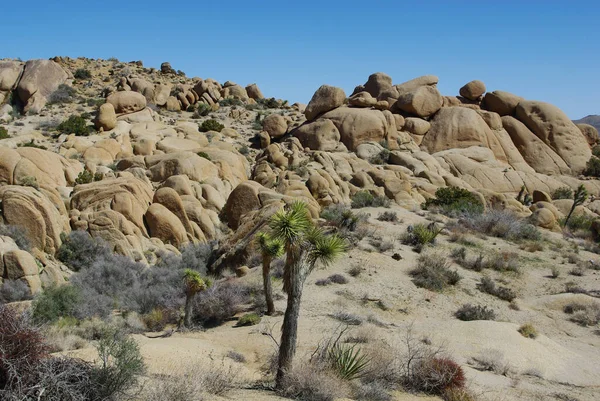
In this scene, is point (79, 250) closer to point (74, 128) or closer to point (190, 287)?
point (190, 287)

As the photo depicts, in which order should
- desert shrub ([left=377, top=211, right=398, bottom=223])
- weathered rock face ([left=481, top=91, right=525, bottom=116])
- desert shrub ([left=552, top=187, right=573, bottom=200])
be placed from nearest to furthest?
desert shrub ([left=377, top=211, right=398, bottom=223]), desert shrub ([left=552, top=187, right=573, bottom=200]), weathered rock face ([left=481, top=91, right=525, bottom=116])

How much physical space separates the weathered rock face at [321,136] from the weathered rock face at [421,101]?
824cm

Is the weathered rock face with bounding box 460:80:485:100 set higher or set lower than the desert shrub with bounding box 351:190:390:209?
higher

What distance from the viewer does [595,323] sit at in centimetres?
1680

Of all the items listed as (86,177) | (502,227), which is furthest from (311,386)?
(86,177)

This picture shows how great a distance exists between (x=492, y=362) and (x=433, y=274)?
6720 mm

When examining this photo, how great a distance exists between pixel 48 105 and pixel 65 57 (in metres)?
20.2

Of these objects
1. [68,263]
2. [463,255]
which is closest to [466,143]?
[463,255]

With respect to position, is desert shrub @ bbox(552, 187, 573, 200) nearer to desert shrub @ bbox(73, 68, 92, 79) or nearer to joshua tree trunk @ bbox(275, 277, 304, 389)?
joshua tree trunk @ bbox(275, 277, 304, 389)

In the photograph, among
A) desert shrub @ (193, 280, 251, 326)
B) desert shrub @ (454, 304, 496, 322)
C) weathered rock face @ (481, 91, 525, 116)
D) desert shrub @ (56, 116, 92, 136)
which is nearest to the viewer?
desert shrub @ (193, 280, 251, 326)

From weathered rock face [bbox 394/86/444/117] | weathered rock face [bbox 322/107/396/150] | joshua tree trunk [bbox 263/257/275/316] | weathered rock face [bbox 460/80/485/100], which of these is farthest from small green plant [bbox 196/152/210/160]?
weathered rock face [bbox 460/80/485/100]

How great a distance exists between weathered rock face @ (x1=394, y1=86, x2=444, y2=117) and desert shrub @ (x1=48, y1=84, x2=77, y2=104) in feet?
102

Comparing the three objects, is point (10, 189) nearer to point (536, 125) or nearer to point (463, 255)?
point (463, 255)

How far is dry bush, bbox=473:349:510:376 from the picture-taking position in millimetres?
12296
